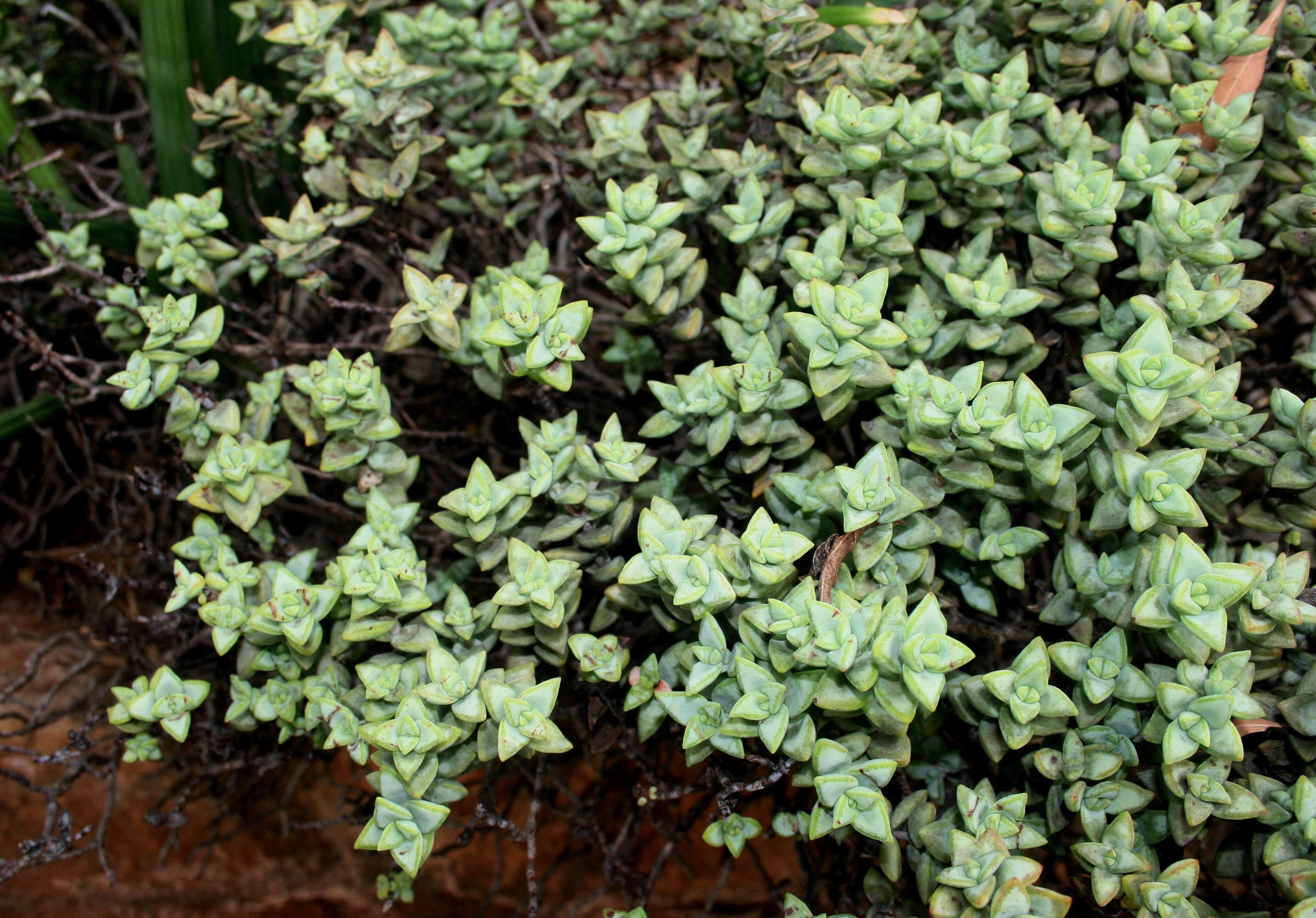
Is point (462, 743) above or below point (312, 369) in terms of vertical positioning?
below

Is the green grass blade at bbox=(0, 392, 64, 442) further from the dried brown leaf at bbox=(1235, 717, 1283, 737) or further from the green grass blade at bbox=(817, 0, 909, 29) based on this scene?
the dried brown leaf at bbox=(1235, 717, 1283, 737)

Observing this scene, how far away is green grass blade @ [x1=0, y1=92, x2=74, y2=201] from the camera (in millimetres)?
2020

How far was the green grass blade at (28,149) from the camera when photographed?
79.5 inches

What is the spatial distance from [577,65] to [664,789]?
1535 millimetres

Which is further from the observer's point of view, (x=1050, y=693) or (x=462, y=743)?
(x=462, y=743)

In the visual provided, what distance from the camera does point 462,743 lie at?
4.20ft

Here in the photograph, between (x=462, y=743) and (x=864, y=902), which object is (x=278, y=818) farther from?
(x=864, y=902)

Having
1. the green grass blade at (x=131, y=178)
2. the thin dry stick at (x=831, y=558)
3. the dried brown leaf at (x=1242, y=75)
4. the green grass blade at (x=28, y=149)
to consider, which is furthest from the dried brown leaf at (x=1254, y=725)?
the green grass blade at (x=28, y=149)

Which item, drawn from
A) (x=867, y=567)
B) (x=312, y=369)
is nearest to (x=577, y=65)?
(x=312, y=369)

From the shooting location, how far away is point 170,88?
76.9 inches

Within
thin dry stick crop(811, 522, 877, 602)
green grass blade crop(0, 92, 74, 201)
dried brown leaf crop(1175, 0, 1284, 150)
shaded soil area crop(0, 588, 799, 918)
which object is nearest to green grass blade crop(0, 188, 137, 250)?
green grass blade crop(0, 92, 74, 201)

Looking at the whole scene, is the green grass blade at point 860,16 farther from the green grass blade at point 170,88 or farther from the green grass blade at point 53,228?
the green grass blade at point 53,228

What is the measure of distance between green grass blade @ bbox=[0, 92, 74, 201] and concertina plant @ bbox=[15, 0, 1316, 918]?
0.41 m

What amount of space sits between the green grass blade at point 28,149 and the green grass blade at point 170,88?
29 centimetres
